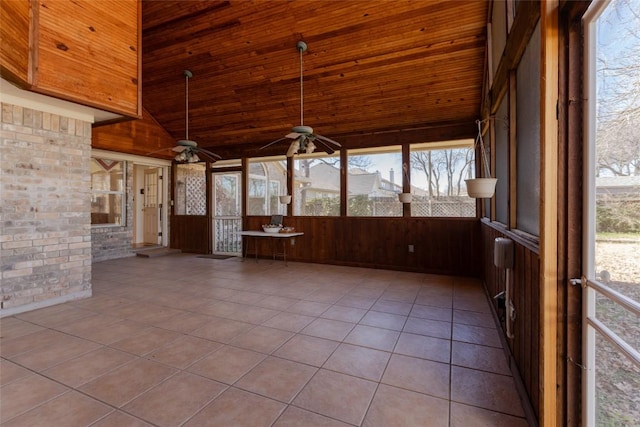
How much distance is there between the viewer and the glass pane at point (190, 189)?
24.2 feet

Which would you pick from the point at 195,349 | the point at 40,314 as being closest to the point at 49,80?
the point at 40,314

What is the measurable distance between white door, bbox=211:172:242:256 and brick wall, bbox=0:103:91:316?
11.2 ft

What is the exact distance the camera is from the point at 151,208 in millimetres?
7781

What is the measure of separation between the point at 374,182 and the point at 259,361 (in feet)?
13.3

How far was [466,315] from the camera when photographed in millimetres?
3090

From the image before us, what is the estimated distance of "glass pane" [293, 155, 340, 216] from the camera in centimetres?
592

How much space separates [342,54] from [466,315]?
3741 millimetres

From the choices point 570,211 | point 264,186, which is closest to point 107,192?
point 264,186

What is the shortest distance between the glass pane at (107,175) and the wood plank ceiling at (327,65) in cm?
169

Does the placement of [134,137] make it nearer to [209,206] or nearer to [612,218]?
[209,206]

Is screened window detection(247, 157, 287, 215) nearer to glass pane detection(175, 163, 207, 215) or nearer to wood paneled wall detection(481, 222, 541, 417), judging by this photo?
glass pane detection(175, 163, 207, 215)

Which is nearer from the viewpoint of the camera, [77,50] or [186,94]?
[77,50]

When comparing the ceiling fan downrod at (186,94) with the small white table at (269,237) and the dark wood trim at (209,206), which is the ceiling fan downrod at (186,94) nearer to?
the dark wood trim at (209,206)

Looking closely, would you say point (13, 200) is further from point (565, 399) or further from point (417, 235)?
point (417, 235)
